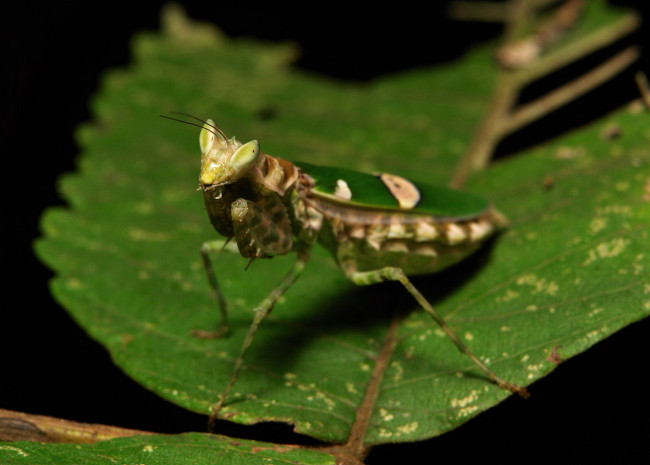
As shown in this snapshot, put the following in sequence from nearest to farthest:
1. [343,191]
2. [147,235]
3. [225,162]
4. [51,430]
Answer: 1. [51,430]
2. [225,162]
3. [343,191]
4. [147,235]

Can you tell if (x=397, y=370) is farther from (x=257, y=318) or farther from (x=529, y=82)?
(x=529, y=82)

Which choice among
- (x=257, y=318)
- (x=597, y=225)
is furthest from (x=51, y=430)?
(x=597, y=225)

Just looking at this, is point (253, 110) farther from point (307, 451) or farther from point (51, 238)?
point (307, 451)

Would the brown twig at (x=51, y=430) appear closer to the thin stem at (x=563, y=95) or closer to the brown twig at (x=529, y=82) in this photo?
the brown twig at (x=529, y=82)

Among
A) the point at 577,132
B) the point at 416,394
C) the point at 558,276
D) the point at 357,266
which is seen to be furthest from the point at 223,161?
the point at 577,132

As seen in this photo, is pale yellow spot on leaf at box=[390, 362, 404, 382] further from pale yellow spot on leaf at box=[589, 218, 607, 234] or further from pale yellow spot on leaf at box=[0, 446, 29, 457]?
pale yellow spot on leaf at box=[0, 446, 29, 457]

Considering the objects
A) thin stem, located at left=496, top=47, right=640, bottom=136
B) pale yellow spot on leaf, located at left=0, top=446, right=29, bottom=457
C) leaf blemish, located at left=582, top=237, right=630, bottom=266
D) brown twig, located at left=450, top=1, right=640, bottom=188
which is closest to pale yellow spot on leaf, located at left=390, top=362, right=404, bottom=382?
leaf blemish, located at left=582, top=237, right=630, bottom=266
